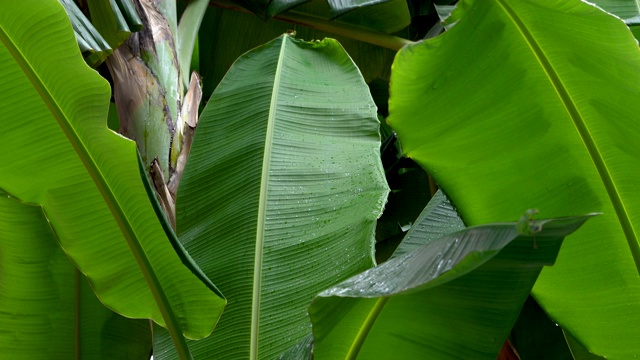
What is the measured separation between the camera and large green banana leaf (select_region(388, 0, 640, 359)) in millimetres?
646

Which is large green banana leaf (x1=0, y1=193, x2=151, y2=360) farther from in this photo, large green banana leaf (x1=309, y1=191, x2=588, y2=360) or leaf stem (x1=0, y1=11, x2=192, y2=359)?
large green banana leaf (x1=309, y1=191, x2=588, y2=360)

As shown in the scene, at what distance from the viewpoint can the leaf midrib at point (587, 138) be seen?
0.66 meters

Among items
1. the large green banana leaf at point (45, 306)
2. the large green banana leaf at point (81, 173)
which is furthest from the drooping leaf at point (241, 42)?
the large green banana leaf at point (81, 173)

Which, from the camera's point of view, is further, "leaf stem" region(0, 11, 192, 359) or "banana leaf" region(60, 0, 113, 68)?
"banana leaf" region(60, 0, 113, 68)

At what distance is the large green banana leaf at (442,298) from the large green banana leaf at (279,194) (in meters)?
0.15

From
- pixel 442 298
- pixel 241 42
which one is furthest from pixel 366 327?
pixel 241 42

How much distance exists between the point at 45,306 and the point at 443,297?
2.03 feet

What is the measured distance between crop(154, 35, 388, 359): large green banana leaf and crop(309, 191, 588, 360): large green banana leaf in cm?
15

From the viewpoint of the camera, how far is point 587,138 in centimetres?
66

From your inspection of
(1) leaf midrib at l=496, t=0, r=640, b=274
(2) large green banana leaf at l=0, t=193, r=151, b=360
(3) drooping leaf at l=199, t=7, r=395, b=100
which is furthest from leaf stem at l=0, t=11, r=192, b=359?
(3) drooping leaf at l=199, t=7, r=395, b=100

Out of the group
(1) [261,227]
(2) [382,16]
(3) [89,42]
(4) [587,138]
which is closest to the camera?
(4) [587,138]

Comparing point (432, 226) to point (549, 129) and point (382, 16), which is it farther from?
point (382, 16)

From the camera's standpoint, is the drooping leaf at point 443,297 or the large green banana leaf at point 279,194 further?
the large green banana leaf at point 279,194

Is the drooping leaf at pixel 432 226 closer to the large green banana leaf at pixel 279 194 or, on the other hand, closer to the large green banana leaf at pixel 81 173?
the large green banana leaf at pixel 279 194
